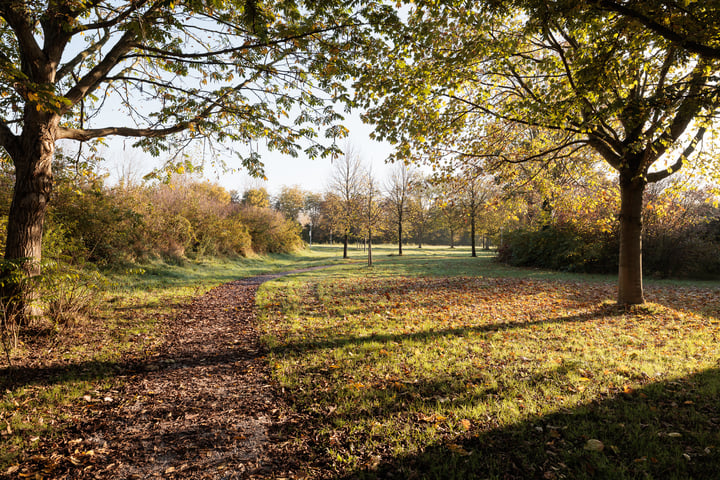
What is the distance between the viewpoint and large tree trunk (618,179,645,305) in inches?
319

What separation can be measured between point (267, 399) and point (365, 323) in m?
3.42

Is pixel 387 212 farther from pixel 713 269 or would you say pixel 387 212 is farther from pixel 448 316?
pixel 448 316

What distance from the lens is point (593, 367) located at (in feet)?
15.6

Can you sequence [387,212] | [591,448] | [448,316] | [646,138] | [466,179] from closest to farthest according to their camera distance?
1. [591,448]
2. [646,138]
3. [448,316]
4. [466,179]
5. [387,212]

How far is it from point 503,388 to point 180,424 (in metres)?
3.92

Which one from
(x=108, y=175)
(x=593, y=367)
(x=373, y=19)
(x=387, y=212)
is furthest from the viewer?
(x=387, y=212)

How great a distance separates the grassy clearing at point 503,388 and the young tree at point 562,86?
3.71 meters

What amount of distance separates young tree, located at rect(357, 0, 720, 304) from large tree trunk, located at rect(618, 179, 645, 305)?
0.02 metres

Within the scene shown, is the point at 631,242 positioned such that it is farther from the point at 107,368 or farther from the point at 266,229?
the point at 266,229

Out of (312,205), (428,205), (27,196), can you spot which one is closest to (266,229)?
(428,205)

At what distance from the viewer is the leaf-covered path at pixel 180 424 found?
108 inches

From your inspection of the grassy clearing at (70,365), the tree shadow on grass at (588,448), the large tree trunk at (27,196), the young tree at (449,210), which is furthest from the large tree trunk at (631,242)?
the large tree trunk at (27,196)

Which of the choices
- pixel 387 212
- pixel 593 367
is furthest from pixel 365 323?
pixel 387 212

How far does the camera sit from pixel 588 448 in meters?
2.95
